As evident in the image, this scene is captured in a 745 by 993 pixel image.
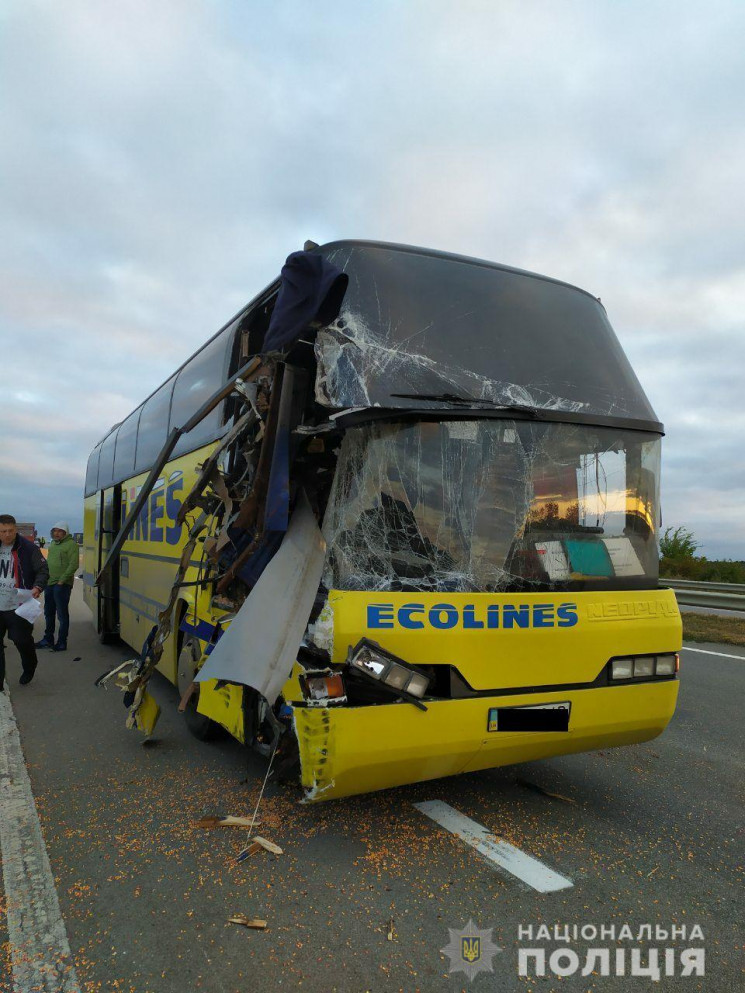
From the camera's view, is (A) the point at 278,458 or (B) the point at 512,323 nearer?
(A) the point at 278,458

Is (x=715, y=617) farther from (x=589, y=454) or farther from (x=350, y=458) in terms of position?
(x=350, y=458)

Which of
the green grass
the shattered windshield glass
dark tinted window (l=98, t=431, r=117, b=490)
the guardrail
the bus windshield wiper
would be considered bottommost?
the green grass

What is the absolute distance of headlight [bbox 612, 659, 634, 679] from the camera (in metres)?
3.81

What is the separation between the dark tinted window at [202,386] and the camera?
5527 mm

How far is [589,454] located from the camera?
392 centimetres

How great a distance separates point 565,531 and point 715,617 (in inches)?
473

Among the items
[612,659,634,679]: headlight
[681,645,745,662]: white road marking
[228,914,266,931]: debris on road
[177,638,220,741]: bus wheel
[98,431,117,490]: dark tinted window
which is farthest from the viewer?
[98,431,117,490]: dark tinted window

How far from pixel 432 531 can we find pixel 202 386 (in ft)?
11.5

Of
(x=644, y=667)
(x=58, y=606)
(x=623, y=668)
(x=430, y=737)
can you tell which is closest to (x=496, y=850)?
(x=430, y=737)

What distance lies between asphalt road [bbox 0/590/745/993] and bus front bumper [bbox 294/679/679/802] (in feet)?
1.56

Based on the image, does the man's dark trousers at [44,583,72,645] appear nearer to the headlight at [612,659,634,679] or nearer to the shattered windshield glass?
the shattered windshield glass

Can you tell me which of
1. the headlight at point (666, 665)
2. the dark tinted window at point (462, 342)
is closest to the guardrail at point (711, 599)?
the headlight at point (666, 665)

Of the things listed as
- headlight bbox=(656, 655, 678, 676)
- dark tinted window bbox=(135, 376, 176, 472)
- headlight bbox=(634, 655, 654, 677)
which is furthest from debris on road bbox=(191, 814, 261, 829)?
dark tinted window bbox=(135, 376, 176, 472)

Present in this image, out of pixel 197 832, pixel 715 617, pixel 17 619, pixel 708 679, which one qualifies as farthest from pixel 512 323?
pixel 715 617
